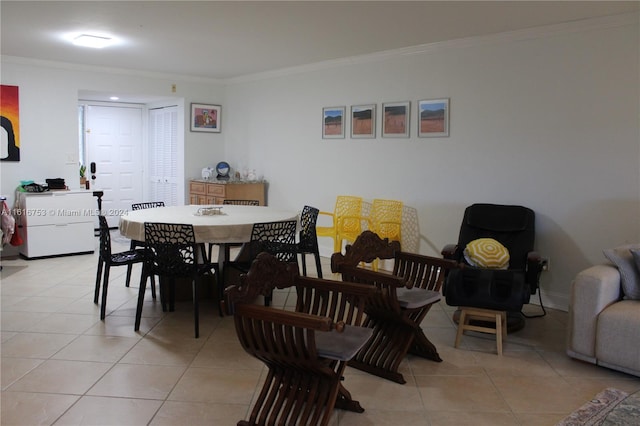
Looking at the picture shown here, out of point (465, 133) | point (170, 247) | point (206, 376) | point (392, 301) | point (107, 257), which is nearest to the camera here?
point (392, 301)

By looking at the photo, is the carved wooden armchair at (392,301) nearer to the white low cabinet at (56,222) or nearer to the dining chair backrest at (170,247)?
the dining chair backrest at (170,247)

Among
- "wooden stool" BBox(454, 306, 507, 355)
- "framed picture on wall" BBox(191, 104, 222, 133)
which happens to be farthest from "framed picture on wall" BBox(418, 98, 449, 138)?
"framed picture on wall" BBox(191, 104, 222, 133)

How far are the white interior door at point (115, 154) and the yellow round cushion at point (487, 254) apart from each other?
6414 millimetres

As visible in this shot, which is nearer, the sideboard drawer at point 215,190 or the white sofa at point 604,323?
the white sofa at point 604,323

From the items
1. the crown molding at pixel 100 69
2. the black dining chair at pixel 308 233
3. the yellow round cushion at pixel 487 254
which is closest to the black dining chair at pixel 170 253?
the black dining chair at pixel 308 233

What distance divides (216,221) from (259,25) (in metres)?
1.78

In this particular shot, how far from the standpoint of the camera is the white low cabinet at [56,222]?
20.8ft

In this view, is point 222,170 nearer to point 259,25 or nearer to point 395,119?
point 395,119

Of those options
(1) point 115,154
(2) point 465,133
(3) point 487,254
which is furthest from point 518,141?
(1) point 115,154

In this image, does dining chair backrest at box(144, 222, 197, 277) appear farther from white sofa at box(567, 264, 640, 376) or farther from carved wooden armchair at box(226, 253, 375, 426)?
white sofa at box(567, 264, 640, 376)

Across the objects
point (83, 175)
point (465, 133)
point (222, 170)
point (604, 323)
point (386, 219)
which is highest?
point (465, 133)

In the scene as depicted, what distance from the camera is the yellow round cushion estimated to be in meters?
4.20

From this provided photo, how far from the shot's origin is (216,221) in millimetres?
4422

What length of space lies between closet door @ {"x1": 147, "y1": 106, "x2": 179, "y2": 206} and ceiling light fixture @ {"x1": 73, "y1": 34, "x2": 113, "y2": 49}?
2.79 metres
